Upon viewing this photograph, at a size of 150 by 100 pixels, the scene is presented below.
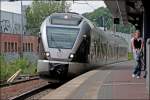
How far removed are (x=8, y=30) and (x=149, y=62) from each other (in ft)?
221

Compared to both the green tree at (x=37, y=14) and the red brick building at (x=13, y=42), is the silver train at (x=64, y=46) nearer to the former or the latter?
the red brick building at (x=13, y=42)

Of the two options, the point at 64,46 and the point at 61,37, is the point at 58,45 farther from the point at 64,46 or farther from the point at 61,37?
the point at 61,37

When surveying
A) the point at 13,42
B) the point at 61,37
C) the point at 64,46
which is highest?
the point at 61,37

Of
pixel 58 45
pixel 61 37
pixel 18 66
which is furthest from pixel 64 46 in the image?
pixel 18 66

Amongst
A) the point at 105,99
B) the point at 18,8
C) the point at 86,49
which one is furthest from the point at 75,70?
the point at 18,8

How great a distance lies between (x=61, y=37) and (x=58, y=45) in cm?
53

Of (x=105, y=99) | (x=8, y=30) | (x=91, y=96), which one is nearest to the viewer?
(x=105, y=99)

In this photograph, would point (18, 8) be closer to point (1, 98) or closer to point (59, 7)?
point (59, 7)

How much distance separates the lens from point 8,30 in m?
78.3

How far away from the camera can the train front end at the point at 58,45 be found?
22953 millimetres

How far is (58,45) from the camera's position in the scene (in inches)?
926

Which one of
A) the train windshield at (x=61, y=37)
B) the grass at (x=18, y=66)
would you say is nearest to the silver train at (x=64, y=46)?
the train windshield at (x=61, y=37)

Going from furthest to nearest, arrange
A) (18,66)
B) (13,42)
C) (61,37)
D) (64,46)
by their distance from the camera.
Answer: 1. (13,42)
2. (18,66)
3. (61,37)
4. (64,46)

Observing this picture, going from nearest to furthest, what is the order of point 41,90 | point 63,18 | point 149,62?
point 149,62 < point 41,90 < point 63,18
